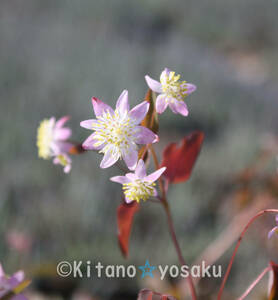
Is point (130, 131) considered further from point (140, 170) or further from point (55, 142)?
point (55, 142)

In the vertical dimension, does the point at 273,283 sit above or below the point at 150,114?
below

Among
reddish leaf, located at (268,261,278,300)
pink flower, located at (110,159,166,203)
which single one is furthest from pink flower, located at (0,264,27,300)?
reddish leaf, located at (268,261,278,300)

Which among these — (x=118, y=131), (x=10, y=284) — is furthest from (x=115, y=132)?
(x=10, y=284)
